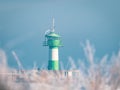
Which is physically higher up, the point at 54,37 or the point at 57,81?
the point at 54,37

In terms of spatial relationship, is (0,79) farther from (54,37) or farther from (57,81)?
(54,37)

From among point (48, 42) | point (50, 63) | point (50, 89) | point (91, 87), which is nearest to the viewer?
point (91, 87)

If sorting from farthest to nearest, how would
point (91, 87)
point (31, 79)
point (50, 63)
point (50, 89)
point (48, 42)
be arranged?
1. point (48, 42)
2. point (50, 63)
3. point (31, 79)
4. point (50, 89)
5. point (91, 87)

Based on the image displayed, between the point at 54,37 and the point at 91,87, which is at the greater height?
the point at 54,37

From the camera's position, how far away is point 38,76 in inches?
683

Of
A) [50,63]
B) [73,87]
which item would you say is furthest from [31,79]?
[50,63]

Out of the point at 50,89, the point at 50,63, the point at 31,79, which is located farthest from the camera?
the point at 50,63

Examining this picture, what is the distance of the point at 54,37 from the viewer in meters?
47.5

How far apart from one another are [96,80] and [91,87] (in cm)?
31

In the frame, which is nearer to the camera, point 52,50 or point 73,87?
point 73,87

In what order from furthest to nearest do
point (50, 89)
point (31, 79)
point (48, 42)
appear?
point (48, 42) → point (31, 79) → point (50, 89)

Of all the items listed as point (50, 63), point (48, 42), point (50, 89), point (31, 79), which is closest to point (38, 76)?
point (31, 79)

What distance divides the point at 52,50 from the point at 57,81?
2855cm

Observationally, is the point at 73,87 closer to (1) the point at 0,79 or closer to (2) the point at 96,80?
(2) the point at 96,80
